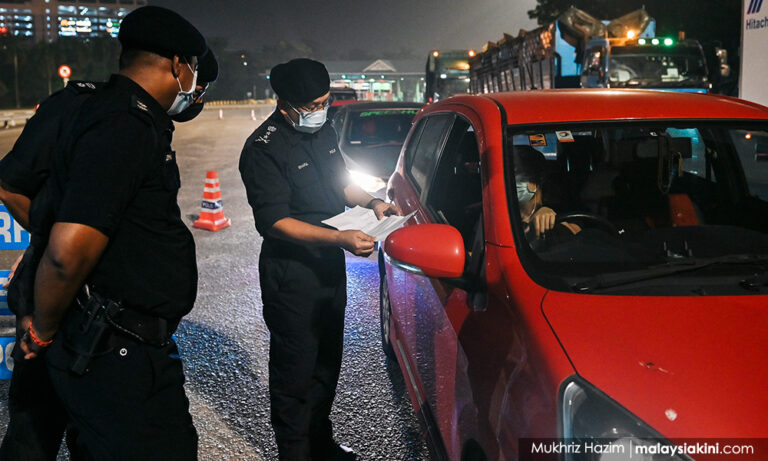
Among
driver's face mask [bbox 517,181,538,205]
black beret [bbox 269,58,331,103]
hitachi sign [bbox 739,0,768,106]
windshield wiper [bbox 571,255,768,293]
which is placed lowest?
windshield wiper [bbox 571,255,768,293]

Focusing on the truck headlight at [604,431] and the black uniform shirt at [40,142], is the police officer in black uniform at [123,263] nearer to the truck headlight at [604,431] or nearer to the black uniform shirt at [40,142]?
the black uniform shirt at [40,142]

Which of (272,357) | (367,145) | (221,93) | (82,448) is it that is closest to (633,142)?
(272,357)

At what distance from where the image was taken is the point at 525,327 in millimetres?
1820

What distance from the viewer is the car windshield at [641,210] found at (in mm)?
2160

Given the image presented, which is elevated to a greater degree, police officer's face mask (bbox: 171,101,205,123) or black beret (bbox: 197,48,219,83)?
black beret (bbox: 197,48,219,83)

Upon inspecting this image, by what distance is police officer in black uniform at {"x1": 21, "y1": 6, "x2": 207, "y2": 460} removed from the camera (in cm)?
169

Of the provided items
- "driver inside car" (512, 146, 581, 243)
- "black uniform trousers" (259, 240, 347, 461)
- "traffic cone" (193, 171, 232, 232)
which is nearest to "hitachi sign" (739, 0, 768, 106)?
"traffic cone" (193, 171, 232, 232)

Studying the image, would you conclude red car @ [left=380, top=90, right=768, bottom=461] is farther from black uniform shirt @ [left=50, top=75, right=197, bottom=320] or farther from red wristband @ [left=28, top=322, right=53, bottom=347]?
red wristband @ [left=28, top=322, right=53, bottom=347]

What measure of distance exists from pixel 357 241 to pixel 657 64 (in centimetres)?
1316

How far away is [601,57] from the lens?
1381 centimetres

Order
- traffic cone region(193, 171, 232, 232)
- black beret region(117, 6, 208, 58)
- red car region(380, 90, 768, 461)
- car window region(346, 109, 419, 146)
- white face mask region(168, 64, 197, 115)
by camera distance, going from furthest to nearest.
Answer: car window region(346, 109, 419, 146), traffic cone region(193, 171, 232, 232), white face mask region(168, 64, 197, 115), black beret region(117, 6, 208, 58), red car region(380, 90, 768, 461)

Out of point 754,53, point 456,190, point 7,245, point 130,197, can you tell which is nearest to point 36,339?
point 130,197

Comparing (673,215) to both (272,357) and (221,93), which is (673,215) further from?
(221,93)

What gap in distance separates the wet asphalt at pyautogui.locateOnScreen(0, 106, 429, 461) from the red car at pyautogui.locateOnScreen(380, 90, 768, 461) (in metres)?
0.42
